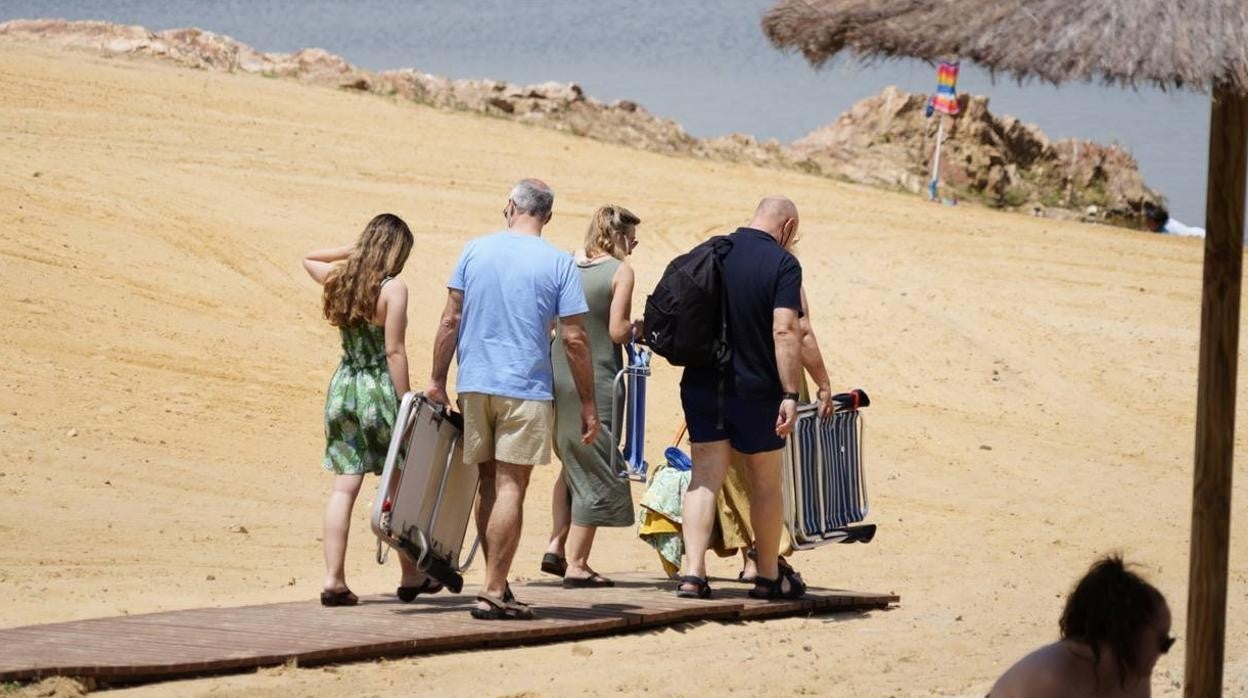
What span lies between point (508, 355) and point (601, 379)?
1.13 metres

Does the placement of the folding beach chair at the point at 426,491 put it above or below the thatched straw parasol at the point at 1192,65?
below

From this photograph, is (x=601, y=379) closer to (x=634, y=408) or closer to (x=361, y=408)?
(x=634, y=408)

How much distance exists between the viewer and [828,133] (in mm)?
26078

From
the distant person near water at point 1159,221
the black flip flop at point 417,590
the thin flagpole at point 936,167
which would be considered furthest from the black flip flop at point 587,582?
the distant person near water at point 1159,221

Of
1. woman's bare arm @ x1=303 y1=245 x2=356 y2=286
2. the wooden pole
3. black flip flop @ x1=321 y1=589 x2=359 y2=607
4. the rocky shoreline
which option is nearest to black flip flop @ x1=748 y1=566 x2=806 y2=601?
black flip flop @ x1=321 y1=589 x2=359 y2=607

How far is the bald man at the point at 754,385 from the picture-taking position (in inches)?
301

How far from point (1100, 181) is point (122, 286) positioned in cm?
1570

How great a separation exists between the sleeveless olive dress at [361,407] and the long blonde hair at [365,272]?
10 centimetres

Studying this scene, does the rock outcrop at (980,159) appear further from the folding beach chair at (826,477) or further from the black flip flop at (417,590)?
the black flip flop at (417,590)

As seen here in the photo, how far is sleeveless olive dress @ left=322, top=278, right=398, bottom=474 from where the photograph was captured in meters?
7.49

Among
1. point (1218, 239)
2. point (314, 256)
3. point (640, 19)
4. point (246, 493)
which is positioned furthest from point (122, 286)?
point (640, 19)

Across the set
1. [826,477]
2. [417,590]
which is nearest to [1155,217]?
[826,477]

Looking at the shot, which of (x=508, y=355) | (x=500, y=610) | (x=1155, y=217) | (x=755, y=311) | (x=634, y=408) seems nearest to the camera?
(x=508, y=355)

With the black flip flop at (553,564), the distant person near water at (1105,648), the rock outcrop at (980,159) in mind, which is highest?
the rock outcrop at (980,159)
